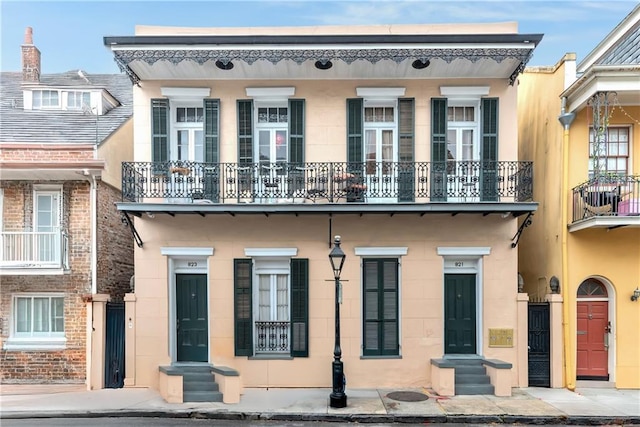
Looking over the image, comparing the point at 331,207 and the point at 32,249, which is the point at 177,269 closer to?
the point at 32,249

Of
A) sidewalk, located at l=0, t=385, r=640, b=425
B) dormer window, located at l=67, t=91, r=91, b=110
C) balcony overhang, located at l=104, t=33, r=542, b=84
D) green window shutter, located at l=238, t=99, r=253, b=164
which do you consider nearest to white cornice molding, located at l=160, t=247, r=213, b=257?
green window shutter, located at l=238, t=99, r=253, b=164

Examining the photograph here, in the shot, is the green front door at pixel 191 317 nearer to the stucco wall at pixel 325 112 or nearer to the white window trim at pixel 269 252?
the white window trim at pixel 269 252

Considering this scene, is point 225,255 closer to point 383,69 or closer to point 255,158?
point 255,158

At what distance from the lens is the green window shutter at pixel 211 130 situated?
11.0 m

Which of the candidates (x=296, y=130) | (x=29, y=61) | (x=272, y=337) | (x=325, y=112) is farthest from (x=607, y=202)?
(x=29, y=61)

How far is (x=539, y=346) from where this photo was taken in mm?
10773

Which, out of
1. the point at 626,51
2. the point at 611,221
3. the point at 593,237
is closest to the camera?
the point at 611,221

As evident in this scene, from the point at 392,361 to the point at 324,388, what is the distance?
1.70 metres

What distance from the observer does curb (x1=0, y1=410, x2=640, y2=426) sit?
866 centimetres

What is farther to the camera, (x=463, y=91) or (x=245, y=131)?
(x=245, y=131)

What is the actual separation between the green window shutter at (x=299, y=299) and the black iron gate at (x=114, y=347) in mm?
4105

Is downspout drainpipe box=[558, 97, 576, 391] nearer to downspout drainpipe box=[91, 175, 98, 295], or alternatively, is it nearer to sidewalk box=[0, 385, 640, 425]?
sidewalk box=[0, 385, 640, 425]

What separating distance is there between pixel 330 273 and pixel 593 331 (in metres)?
6.35

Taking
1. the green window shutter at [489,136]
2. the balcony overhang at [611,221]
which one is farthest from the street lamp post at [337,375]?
the balcony overhang at [611,221]
